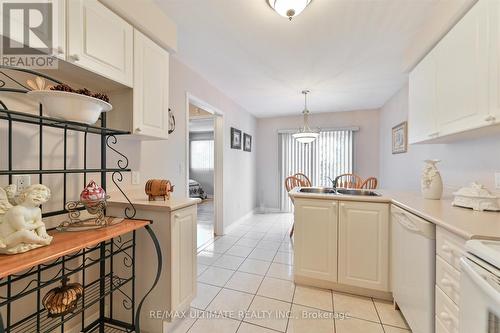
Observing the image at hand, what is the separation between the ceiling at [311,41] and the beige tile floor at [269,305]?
7.47 feet

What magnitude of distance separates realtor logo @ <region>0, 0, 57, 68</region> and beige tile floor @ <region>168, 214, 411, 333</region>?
190 cm

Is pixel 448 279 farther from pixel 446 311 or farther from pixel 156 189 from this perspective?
pixel 156 189

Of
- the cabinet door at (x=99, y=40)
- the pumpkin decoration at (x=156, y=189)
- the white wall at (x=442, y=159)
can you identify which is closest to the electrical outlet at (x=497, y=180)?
the white wall at (x=442, y=159)

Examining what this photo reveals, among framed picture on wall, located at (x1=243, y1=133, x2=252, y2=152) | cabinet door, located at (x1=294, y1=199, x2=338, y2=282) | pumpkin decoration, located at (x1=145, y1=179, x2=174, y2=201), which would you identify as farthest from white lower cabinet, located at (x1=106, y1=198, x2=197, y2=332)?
framed picture on wall, located at (x1=243, y1=133, x2=252, y2=152)

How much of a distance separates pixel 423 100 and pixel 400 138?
68.8 inches

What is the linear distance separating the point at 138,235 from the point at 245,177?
325 cm

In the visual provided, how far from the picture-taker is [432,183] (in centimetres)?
175

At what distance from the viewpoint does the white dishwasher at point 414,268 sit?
1.21 metres

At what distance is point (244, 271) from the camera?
2381mm

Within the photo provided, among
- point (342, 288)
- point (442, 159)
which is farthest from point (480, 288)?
point (442, 159)

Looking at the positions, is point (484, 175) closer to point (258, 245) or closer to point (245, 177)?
point (258, 245)

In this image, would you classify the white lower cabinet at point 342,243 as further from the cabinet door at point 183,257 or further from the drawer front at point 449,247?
the cabinet door at point 183,257

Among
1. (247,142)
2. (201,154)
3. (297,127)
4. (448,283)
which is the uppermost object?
(297,127)

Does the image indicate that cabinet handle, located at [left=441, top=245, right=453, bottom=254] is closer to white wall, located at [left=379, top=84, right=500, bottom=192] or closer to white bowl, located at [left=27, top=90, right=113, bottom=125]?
white wall, located at [left=379, top=84, right=500, bottom=192]
